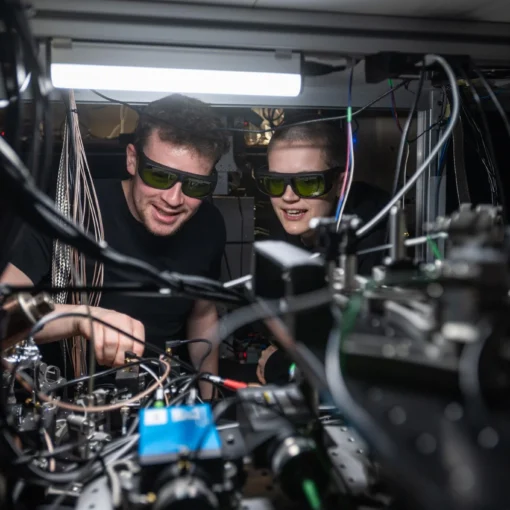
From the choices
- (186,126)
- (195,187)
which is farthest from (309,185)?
(186,126)

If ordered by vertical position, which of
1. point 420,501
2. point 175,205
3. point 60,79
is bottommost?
point 420,501

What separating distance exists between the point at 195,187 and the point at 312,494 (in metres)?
1.41

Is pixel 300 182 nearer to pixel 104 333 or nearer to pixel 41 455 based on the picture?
pixel 104 333

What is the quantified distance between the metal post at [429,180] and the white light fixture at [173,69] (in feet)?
1.62

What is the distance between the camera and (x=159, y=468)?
0.60 metres

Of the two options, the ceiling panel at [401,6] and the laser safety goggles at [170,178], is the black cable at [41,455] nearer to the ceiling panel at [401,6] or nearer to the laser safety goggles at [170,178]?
the ceiling panel at [401,6]

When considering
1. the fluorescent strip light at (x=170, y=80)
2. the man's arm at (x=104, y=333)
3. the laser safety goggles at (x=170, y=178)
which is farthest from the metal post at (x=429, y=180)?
the man's arm at (x=104, y=333)

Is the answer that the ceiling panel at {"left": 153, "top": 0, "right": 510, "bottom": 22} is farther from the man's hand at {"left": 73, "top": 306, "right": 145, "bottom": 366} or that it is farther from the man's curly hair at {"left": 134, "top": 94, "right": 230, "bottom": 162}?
the man's curly hair at {"left": 134, "top": 94, "right": 230, "bottom": 162}

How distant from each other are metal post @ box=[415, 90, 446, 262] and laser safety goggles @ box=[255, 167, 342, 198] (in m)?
0.45

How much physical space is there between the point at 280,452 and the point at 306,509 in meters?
0.08

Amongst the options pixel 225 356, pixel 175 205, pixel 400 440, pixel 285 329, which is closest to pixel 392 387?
pixel 400 440

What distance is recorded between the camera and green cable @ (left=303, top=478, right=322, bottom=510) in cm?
57

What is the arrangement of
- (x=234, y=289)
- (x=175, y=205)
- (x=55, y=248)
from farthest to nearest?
(x=175, y=205), (x=55, y=248), (x=234, y=289)

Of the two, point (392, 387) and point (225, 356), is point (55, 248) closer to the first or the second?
point (225, 356)
